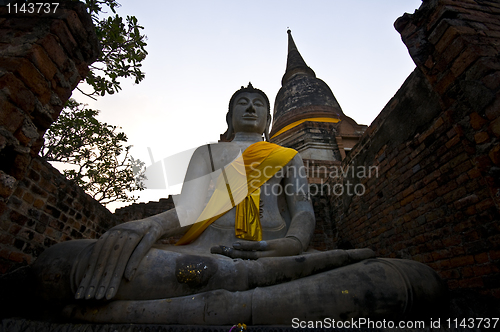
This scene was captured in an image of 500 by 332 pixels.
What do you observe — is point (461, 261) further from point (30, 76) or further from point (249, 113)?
point (30, 76)

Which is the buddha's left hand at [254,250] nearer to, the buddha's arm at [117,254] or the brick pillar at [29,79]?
the buddha's arm at [117,254]

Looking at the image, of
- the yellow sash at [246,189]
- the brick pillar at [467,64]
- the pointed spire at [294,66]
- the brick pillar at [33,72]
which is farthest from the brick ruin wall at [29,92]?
the pointed spire at [294,66]

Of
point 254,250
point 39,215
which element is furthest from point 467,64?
point 39,215

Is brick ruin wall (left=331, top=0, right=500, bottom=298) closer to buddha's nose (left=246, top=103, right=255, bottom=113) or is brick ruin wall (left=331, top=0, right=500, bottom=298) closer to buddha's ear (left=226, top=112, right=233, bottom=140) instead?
buddha's nose (left=246, top=103, right=255, bottom=113)

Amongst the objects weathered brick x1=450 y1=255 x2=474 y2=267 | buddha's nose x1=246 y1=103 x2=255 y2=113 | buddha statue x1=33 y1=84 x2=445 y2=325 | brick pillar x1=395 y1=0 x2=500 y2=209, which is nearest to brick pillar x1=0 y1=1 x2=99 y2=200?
buddha statue x1=33 y1=84 x2=445 y2=325

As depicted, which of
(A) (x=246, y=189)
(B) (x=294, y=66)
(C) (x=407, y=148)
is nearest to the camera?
(A) (x=246, y=189)

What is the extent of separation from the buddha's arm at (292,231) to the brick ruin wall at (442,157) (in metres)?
1.20

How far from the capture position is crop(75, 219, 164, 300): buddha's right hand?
1244 mm

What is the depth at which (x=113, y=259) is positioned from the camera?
53.2 inches

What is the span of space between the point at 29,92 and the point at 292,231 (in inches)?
78.5

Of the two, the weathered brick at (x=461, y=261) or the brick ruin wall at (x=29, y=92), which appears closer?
the brick ruin wall at (x=29, y=92)

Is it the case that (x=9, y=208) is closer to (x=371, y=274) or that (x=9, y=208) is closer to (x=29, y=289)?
(x=29, y=289)

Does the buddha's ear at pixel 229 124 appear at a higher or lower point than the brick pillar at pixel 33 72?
higher

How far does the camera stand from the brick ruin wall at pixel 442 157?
1.72 m
